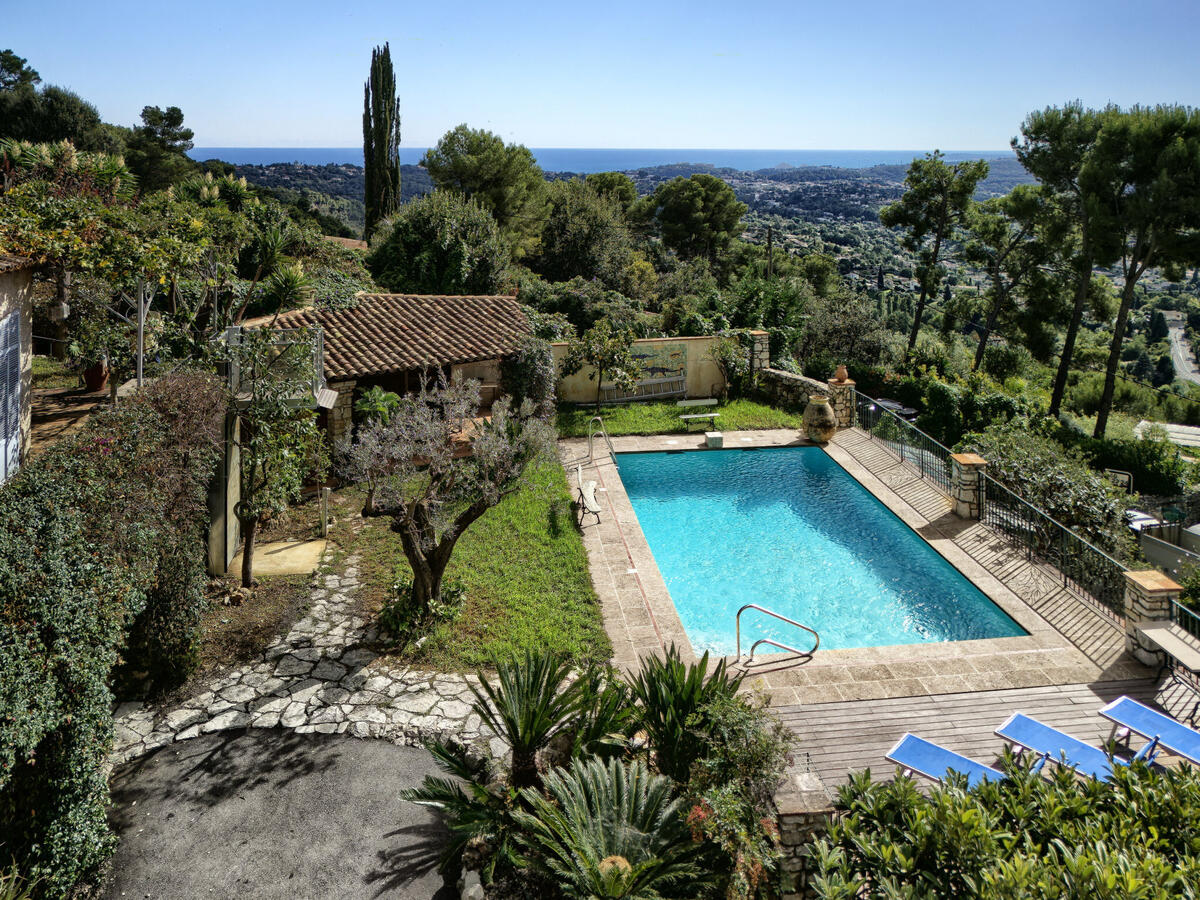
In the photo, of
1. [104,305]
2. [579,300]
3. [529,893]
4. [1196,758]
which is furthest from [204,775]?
[579,300]

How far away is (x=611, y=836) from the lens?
21.6 feet

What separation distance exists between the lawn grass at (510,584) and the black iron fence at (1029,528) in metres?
7.63

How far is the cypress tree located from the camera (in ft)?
127

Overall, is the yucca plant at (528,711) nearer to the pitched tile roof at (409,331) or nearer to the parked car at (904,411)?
the pitched tile roof at (409,331)

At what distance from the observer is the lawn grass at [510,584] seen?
10.8 meters

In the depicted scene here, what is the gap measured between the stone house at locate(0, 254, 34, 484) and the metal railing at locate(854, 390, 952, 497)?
Answer: 1614 cm

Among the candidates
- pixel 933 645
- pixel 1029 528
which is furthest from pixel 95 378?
pixel 1029 528

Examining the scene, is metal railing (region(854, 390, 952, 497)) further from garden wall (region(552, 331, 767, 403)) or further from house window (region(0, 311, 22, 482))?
house window (region(0, 311, 22, 482))

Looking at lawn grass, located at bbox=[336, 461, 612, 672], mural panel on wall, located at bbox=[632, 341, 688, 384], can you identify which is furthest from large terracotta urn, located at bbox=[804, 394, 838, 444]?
lawn grass, located at bbox=[336, 461, 612, 672]

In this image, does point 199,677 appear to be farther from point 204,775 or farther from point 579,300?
point 579,300

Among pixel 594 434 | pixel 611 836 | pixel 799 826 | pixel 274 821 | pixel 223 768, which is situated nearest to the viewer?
pixel 611 836

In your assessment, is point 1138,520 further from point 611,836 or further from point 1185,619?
point 611,836

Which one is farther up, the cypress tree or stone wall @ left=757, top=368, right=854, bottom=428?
the cypress tree

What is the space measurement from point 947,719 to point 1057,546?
17.7 feet
